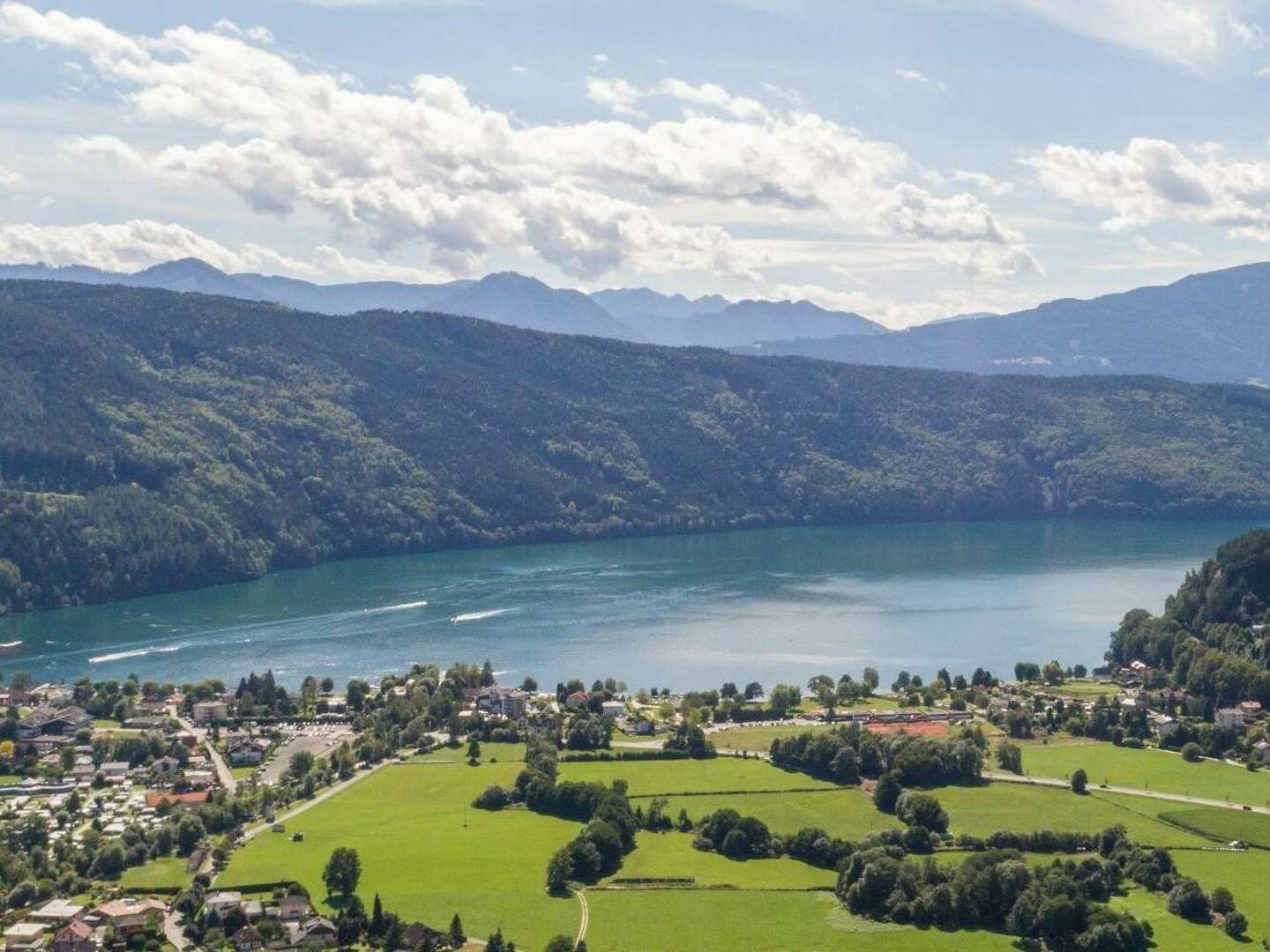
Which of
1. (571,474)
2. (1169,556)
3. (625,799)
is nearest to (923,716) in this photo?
(625,799)

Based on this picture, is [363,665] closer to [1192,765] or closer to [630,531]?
[1192,765]

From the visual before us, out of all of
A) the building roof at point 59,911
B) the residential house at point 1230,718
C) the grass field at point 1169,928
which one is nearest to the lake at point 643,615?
the residential house at point 1230,718

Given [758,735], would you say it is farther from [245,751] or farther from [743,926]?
[743,926]

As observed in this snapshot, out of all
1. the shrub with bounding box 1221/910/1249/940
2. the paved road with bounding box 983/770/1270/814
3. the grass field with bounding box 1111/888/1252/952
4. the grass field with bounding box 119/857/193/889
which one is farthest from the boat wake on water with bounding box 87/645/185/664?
the shrub with bounding box 1221/910/1249/940

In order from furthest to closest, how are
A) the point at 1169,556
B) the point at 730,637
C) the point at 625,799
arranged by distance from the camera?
the point at 1169,556 < the point at 730,637 < the point at 625,799

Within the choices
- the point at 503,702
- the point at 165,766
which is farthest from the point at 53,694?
the point at 503,702
